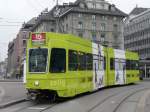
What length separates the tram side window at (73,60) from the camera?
2219 centimetres

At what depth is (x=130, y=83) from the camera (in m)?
42.6

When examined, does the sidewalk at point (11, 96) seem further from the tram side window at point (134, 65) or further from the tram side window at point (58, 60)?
the tram side window at point (134, 65)

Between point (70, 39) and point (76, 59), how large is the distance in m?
1.23

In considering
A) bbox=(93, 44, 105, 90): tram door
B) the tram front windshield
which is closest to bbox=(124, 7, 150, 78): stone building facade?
bbox=(93, 44, 105, 90): tram door

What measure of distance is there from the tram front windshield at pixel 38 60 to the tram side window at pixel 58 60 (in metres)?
0.33

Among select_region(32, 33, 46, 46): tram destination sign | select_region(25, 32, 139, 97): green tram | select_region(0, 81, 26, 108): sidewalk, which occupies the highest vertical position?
select_region(32, 33, 46, 46): tram destination sign

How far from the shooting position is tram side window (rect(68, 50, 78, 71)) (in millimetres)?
22188

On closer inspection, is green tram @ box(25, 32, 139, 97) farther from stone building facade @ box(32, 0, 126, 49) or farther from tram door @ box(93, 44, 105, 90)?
stone building facade @ box(32, 0, 126, 49)

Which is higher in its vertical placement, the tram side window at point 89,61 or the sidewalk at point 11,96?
the tram side window at point 89,61

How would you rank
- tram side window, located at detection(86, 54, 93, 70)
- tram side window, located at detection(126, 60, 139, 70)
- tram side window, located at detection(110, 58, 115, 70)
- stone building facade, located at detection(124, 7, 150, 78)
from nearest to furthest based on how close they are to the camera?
1. tram side window, located at detection(86, 54, 93, 70)
2. tram side window, located at detection(110, 58, 115, 70)
3. tram side window, located at detection(126, 60, 139, 70)
4. stone building facade, located at detection(124, 7, 150, 78)

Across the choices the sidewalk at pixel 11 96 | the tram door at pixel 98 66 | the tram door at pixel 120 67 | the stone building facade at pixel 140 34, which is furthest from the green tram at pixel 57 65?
the stone building facade at pixel 140 34

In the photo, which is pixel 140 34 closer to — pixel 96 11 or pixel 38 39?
pixel 96 11

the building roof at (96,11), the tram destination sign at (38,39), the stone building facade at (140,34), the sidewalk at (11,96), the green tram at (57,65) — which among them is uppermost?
the building roof at (96,11)

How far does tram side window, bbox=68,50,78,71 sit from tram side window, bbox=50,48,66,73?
0.70m
